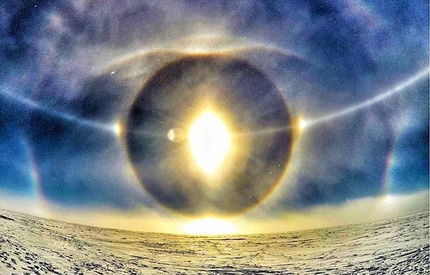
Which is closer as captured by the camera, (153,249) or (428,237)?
(428,237)

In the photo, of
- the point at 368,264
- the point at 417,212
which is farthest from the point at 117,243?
the point at 417,212

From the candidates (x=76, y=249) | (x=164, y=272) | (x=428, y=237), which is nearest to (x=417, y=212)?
(x=428, y=237)

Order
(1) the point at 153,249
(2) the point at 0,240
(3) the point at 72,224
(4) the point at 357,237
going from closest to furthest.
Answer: (2) the point at 0,240 → (1) the point at 153,249 → (4) the point at 357,237 → (3) the point at 72,224

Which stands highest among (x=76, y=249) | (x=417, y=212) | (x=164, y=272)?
(x=417, y=212)

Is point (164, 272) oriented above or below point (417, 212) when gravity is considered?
below

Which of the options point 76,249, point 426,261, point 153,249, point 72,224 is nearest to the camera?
point 426,261

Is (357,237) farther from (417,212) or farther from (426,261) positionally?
(426,261)
